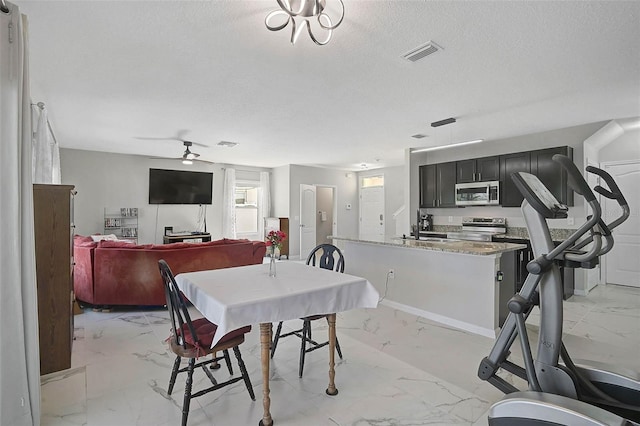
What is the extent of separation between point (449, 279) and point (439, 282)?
0.43 feet

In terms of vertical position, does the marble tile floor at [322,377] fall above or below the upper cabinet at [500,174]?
below

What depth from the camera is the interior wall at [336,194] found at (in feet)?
27.2

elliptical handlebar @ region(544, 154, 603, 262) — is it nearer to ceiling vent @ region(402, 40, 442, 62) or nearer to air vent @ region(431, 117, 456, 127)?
ceiling vent @ region(402, 40, 442, 62)

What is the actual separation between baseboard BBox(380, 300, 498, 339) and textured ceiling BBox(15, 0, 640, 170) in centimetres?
240

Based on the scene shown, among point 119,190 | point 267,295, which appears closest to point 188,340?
point 267,295

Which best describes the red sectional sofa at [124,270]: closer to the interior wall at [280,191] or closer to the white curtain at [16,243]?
the white curtain at [16,243]

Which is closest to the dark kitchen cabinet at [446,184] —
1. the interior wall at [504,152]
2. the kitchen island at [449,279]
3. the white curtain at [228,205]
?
the interior wall at [504,152]

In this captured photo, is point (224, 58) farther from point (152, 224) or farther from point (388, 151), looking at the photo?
point (152, 224)

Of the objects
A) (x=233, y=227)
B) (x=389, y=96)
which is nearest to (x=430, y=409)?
(x=389, y=96)

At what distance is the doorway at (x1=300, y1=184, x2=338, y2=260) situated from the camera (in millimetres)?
8500

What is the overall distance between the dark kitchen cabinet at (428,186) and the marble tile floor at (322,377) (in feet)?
9.79

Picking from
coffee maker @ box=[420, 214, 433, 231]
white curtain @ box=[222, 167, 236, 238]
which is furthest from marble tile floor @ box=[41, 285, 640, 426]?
white curtain @ box=[222, 167, 236, 238]

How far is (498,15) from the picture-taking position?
6.59 feet

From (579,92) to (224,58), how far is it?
3.49 metres
